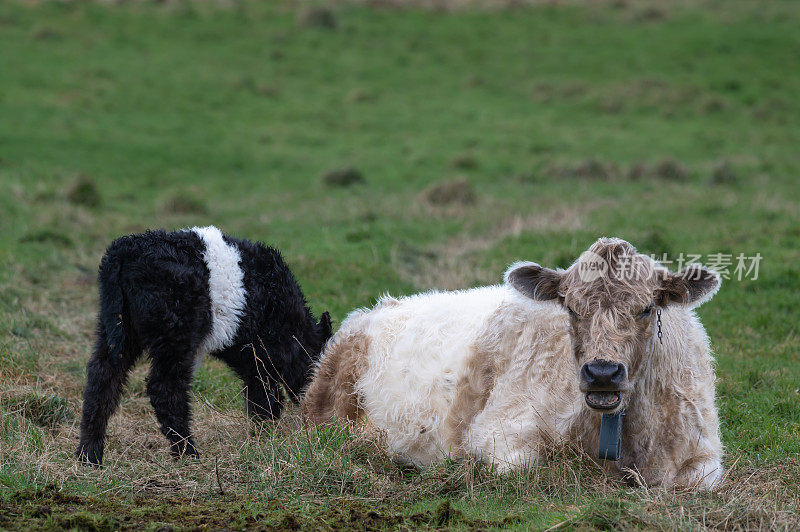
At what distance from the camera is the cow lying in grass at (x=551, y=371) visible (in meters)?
5.58

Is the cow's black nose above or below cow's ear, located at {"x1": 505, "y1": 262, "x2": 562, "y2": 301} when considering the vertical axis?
below

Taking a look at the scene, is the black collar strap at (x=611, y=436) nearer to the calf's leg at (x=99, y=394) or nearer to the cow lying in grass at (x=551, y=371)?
the cow lying in grass at (x=551, y=371)

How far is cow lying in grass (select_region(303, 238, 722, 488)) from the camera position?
5582 millimetres

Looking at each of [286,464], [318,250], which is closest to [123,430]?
[286,464]

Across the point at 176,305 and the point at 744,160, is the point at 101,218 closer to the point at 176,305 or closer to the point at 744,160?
the point at 176,305

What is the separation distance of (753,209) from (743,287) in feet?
14.7

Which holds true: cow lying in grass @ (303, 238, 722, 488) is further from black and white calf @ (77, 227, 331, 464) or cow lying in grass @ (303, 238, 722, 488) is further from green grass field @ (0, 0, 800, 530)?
black and white calf @ (77, 227, 331, 464)

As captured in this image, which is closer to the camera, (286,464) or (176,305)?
(286,464)

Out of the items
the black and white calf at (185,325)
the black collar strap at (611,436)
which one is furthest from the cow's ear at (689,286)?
the black and white calf at (185,325)

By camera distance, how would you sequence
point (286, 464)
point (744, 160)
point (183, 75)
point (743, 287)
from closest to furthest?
point (286, 464), point (743, 287), point (744, 160), point (183, 75)

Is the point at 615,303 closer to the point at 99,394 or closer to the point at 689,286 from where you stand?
the point at 689,286

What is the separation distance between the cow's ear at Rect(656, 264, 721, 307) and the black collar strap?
82 centimetres

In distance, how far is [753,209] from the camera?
15133 millimetres

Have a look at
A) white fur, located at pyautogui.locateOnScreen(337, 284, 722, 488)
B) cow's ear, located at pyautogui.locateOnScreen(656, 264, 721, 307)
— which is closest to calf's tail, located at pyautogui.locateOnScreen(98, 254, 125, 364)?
white fur, located at pyautogui.locateOnScreen(337, 284, 722, 488)
